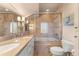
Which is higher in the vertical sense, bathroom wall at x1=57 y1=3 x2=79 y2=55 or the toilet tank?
bathroom wall at x1=57 y1=3 x2=79 y2=55

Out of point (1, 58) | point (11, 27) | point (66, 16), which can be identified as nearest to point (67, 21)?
point (66, 16)


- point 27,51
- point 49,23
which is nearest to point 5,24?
point 27,51

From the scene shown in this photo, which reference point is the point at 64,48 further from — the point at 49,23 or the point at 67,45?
the point at 49,23

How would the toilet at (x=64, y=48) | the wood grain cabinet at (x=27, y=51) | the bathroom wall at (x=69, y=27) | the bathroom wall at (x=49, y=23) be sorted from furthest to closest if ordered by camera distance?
the bathroom wall at (x=49, y=23) → the toilet at (x=64, y=48) → the bathroom wall at (x=69, y=27) → the wood grain cabinet at (x=27, y=51)

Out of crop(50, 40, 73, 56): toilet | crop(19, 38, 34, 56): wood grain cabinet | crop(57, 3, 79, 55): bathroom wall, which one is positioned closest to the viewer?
crop(19, 38, 34, 56): wood grain cabinet

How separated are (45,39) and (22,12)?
0.70 meters

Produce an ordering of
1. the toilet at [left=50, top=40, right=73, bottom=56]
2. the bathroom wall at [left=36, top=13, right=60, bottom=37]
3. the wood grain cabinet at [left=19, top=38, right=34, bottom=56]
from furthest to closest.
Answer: the bathroom wall at [left=36, top=13, right=60, bottom=37] → the toilet at [left=50, top=40, right=73, bottom=56] → the wood grain cabinet at [left=19, top=38, right=34, bottom=56]

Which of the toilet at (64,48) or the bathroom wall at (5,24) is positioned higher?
the bathroom wall at (5,24)

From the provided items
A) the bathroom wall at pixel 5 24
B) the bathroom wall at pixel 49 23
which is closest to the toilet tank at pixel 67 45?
the bathroom wall at pixel 49 23

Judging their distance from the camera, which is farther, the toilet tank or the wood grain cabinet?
the toilet tank

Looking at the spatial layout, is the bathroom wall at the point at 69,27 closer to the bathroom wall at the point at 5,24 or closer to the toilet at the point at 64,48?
the toilet at the point at 64,48

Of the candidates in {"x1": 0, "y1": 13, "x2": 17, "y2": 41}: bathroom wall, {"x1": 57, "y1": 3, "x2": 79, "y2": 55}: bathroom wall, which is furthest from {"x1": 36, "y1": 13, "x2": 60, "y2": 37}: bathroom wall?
{"x1": 0, "y1": 13, "x2": 17, "y2": 41}: bathroom wall

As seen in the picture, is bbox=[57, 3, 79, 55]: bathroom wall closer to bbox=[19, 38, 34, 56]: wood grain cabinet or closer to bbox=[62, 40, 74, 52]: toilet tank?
bbox=[62, 40, 74, 52]: toilet tank

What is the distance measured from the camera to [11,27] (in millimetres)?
2010
